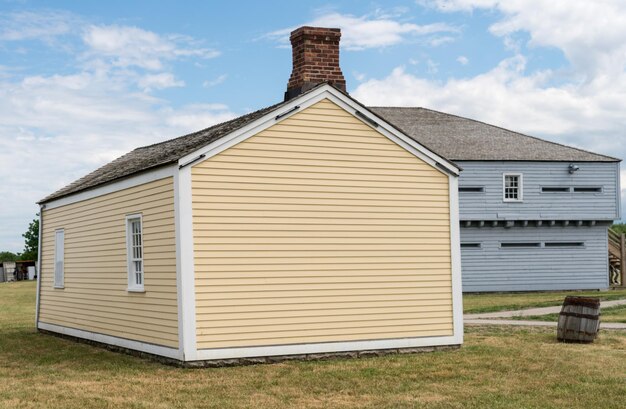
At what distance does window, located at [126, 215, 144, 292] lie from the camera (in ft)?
59.8

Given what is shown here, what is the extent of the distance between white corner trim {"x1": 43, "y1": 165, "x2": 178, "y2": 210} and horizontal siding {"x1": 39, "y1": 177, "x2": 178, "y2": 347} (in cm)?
11

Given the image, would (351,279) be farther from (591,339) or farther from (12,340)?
(12,340)

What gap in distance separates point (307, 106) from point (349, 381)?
556cm

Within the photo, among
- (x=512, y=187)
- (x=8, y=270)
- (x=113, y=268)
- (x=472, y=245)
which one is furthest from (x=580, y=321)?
(x=8, y=270)

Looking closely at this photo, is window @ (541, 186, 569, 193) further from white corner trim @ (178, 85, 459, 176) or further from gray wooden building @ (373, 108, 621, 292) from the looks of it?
white corner trim @ (178, 85, 459, 176)

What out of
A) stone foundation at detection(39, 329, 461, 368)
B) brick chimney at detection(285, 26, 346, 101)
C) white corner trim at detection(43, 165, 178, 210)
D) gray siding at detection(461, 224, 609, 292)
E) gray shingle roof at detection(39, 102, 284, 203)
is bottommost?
stone foundation at detection(39, 329, 461, 368)

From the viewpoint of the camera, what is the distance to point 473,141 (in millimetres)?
44625

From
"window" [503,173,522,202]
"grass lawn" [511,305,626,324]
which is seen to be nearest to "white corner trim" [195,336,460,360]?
"grass lawn" [511,305,626,324]

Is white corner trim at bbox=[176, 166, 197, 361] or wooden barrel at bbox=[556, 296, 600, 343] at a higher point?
white corner trim at bbox=[176, 166, 197, 361]

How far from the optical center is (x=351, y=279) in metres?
17.2

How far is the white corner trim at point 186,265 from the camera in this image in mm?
15555

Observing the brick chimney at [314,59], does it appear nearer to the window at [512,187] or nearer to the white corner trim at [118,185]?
the white corner trim at [118,185]

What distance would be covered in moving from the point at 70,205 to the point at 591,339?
1283cm

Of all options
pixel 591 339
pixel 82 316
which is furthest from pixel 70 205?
pixel 591 339
